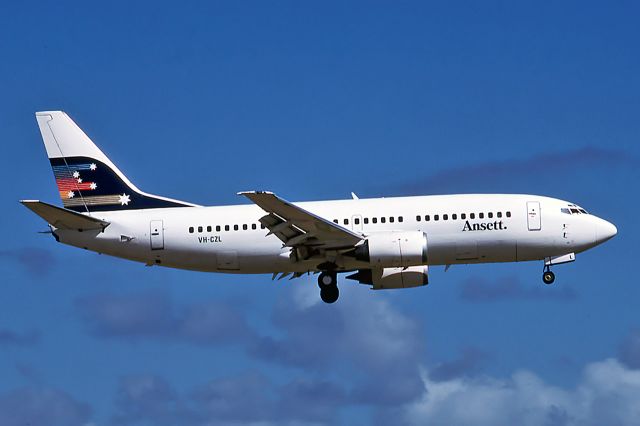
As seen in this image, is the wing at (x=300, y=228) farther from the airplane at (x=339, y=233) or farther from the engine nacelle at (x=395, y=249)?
the engine nacelle at (x=395, y=249)

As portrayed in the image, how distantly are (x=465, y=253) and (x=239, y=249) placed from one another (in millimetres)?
10650

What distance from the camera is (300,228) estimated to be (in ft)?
196

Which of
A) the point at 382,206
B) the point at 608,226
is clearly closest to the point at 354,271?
the point at 382,206

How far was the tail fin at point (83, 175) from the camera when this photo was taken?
64250 millimetres

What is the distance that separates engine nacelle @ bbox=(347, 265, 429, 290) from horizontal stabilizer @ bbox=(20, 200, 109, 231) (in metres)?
13.2

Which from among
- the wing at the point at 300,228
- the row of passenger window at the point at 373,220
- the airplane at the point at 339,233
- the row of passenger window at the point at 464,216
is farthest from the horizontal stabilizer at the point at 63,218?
the row of passenger window at the point at 464,216

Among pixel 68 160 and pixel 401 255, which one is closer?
pixel 401 255

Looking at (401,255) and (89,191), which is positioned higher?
(89,191)

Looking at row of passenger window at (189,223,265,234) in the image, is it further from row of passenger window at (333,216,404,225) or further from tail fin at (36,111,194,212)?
row of passenger window at (333,216,404,225)

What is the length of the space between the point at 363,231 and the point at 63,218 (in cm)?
1423

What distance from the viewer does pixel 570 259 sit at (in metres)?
61.2

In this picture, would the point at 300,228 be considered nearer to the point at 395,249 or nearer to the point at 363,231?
the point at 363,231

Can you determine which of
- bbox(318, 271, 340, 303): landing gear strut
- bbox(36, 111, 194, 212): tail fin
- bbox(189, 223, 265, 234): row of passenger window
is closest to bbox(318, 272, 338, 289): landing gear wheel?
bbox(318, 271, 340, 303): landing gear strut

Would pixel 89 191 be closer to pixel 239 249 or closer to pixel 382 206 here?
pixel 239 249
